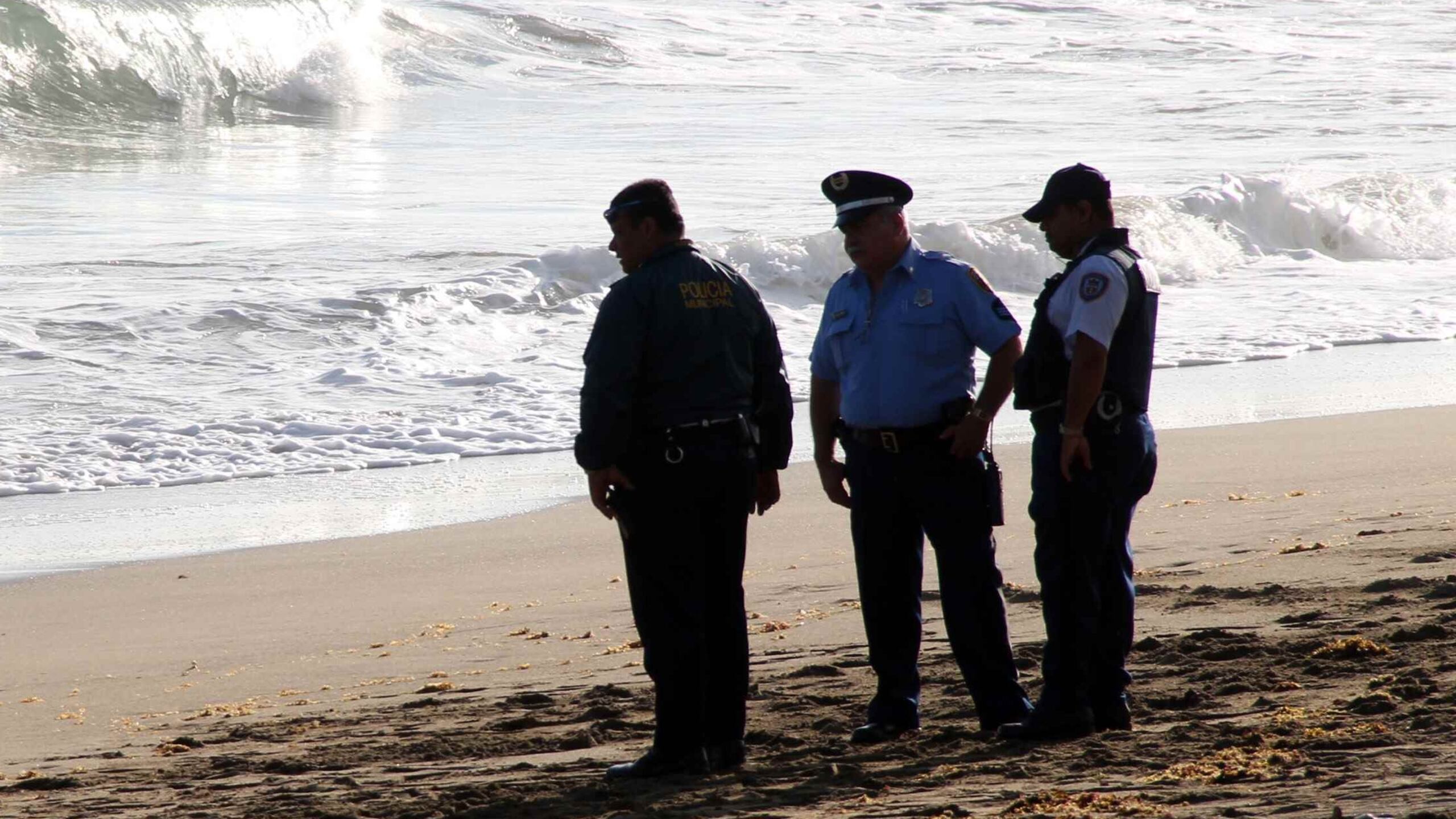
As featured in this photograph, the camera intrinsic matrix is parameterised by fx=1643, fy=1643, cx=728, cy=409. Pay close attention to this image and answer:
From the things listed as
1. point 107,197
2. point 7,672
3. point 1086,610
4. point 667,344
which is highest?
point 107,197

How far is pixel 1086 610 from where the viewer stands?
13.3 feet

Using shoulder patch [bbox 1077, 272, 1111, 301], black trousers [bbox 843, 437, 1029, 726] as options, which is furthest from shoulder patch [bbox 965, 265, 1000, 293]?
black trousers [bbox 843, 437, 1029, 726]

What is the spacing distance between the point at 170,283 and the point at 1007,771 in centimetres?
1410

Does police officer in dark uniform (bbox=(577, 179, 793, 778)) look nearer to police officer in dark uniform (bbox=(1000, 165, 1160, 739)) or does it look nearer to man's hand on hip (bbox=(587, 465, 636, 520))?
man's hand on hip (bbox=(587, 465, 636, 520))

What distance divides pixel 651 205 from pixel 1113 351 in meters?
1.17

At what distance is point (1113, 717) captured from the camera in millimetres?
4098

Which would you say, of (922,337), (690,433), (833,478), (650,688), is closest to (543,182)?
(650,688)

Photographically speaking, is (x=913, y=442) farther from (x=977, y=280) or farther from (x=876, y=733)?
(x=876, y=733)

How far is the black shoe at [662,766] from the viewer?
13.0 feet

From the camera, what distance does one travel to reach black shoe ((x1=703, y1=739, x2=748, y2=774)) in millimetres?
4027

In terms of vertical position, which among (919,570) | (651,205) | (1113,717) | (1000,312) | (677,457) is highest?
(651,205)

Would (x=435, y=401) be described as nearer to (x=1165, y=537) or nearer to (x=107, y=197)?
(x=1165, y=537)

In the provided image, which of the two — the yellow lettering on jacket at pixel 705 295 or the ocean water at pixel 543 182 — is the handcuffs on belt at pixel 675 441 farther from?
the ocean water at pixel 543 182

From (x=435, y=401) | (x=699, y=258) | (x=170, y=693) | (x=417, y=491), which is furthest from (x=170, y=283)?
(x=699, y=258)
